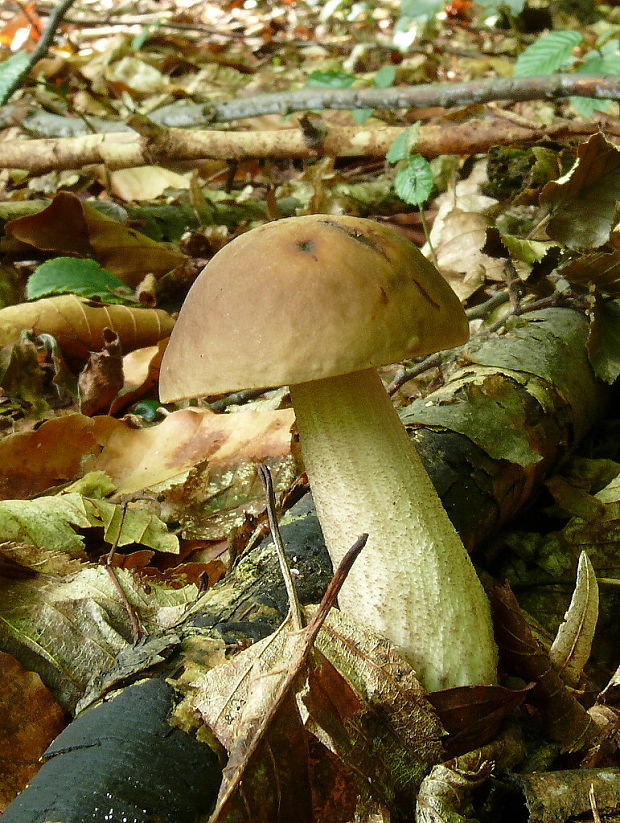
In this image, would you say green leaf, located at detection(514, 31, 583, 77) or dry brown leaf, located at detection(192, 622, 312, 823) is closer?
dry brown leaf, located at detection(192, 622, 312, 823)

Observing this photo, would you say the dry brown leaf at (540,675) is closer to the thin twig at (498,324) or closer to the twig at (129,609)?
the twig at (129,609)

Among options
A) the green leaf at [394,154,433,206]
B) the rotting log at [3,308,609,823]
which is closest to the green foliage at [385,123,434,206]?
the green leaf at [394,154,433,206]

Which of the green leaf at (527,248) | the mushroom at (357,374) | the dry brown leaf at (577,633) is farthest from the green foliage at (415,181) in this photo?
the dry brown leaf at (577,633)

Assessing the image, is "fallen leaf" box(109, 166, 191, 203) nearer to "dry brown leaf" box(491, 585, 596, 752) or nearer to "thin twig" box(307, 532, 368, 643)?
"dry brown leaf" box(491, 585, 596, 752)

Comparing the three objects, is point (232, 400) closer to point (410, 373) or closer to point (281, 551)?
point (410, 373)

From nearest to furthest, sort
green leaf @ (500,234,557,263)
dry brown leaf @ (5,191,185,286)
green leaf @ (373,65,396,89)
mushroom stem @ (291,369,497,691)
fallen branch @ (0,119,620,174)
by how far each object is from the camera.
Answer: mushroom stem @ (291,369,497,691)
green leaf @ (500,234,557,263)
dry brown leaf @ (5,191,185,286)
fallen branch @ (0,119,620,174)
green leaf @ (373,65,396,89)
